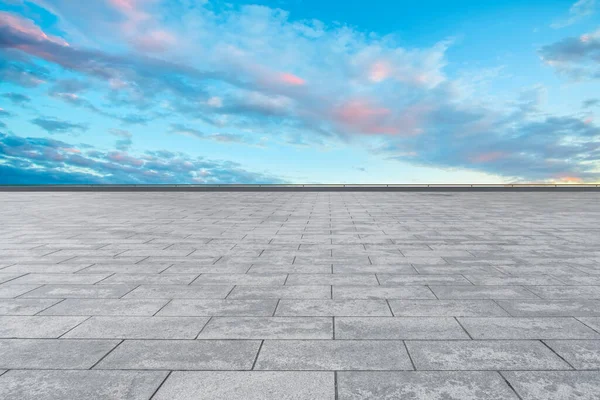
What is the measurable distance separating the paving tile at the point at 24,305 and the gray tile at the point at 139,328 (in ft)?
3.80

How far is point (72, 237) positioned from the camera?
12.1 metres

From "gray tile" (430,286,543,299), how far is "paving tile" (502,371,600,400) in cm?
237

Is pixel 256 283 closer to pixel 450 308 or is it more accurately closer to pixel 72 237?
pixel 450 308

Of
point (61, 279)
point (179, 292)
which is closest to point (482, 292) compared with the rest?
point (179, 292)

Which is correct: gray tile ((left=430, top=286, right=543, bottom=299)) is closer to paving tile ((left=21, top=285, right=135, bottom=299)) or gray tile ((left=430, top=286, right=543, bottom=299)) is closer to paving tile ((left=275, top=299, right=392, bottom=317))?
paving tile ((left=275, top=299, right=392, bottom=317))

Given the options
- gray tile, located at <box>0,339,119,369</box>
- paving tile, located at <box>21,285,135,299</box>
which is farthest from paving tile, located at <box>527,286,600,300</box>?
paving tile, located at <box>21,285,135,299</box>

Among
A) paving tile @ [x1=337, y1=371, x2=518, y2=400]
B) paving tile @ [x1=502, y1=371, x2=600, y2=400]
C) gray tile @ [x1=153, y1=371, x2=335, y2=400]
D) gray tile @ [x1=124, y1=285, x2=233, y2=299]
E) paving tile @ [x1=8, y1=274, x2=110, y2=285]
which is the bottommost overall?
paving tile @ [x1=502, y1=371, x2=600, y2=400]

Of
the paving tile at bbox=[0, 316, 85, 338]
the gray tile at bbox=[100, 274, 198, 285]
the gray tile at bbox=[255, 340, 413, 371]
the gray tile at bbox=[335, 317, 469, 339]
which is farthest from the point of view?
the gray tile at bbox=[100, 274, 198, 285]

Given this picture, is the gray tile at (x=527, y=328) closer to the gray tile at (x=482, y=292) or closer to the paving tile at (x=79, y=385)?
the gray tile at (x=482, y=292)

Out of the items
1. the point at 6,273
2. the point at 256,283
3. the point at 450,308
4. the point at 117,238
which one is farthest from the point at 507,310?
the point at 117,238

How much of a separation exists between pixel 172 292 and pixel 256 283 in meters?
1.47

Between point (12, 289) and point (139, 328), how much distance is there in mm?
3473

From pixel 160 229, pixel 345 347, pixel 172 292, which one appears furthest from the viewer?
pixel 160 229

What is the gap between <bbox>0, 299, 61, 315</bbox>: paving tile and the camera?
5855 millimetres
